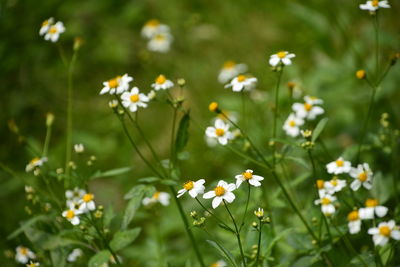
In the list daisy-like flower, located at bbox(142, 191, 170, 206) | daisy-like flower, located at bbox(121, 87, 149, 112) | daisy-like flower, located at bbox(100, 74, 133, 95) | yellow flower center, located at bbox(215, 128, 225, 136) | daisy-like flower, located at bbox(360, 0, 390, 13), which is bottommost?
daisy-like flower, located at bbox(142, 191, 170, 206)

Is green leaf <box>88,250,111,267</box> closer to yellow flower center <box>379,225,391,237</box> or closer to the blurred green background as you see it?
the blurred green background

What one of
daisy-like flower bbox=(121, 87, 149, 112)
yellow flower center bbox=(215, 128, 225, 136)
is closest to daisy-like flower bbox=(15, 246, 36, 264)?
daisy-like flower bbox=(121, 87, 149, 112)

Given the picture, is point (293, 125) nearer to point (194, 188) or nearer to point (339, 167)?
point (339, 167)

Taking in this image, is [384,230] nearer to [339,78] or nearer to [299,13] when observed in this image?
[339,78]

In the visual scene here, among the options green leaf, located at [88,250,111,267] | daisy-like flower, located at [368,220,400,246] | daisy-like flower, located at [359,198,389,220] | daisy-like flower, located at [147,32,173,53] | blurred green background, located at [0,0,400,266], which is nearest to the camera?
daisy-like flower, located at [368,220,400,246]

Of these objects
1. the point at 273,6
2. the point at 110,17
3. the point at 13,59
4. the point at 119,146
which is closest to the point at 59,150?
the point at 119,146

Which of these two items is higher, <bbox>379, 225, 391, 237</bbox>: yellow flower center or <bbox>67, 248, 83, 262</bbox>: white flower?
<bbox>379, 225, 391, 237</bbox>: yellow flower center

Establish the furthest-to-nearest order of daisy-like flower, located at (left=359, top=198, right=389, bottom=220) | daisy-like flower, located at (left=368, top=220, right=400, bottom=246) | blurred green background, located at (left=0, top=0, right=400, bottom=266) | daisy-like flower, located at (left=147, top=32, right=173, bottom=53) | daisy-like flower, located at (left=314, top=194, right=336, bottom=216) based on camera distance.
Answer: daisy-like flower, located at (left=147, top=32, right=173, bottom=53), blurred green background, located at (left=0, top=0, right=400, bottom=266), daisy-like flower, located at (left=314, top=194, right=336, bottom=216), daisy-like flower, located at (left=359, top=198, right=389, bottom=220), daisy-like flower, located at (left=368, top=220, right=400, bottom=246)
